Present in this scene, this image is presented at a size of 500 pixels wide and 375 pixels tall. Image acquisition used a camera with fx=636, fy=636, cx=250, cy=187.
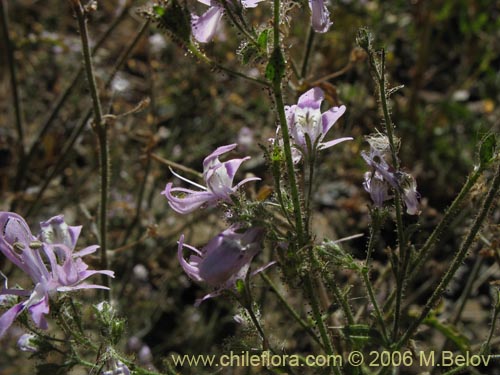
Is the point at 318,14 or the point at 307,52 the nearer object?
the point at 318,14

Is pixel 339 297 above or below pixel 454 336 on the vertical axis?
above

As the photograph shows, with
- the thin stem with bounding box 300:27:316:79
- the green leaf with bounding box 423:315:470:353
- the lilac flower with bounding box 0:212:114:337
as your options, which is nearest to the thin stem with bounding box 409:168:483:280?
the green leaf with bounding box 423:315:470:353

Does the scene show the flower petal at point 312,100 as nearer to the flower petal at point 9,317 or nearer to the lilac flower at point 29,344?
the flower petal at point 9,317

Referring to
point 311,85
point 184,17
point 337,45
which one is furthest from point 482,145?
point 337,45

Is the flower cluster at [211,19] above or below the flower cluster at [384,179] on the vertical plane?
above

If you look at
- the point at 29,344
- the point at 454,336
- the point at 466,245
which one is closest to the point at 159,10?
the point at 466,245

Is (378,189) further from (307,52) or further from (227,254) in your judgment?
(307,52)

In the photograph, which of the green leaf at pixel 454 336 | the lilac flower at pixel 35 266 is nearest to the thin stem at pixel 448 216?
the green leaf at pixel 454 336

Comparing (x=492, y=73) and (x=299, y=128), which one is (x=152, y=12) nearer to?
(x=299, y=128)

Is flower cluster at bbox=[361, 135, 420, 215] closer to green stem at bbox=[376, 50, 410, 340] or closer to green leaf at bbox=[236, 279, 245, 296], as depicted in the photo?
green stem at bbox=[376, 50, 410, 340]
